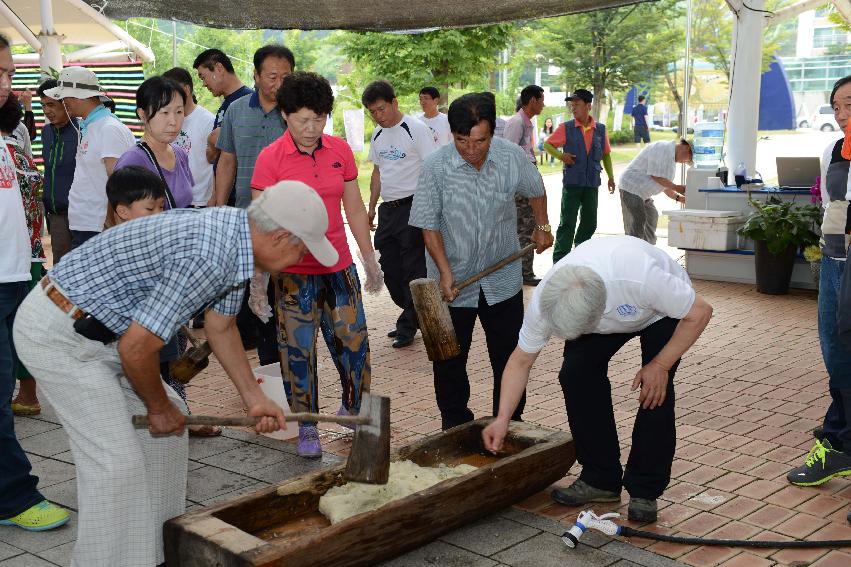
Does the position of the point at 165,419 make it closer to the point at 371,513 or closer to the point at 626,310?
the point at 371,513

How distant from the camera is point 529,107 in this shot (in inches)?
400

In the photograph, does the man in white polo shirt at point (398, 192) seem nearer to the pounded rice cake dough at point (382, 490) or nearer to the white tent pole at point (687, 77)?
the pounded rice cake dough at point (382, 490)

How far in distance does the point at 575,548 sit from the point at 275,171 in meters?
2.30

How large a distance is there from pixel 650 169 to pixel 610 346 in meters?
6.35

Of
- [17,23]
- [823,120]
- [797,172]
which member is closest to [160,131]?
[17,23]

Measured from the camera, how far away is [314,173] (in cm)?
486

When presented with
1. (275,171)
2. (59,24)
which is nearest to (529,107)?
(59,24)

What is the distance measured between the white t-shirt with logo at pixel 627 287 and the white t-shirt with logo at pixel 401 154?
383 cm

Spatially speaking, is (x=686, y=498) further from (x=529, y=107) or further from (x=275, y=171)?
(x=529, y=107)

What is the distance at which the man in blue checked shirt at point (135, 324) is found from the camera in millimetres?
2990

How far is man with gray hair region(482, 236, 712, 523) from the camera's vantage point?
3520 millimetres

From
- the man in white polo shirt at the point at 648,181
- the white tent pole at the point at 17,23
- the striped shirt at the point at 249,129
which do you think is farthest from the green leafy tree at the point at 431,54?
the striped shirt at the point at 249,129

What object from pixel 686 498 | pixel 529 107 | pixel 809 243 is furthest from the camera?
pixel 529 107

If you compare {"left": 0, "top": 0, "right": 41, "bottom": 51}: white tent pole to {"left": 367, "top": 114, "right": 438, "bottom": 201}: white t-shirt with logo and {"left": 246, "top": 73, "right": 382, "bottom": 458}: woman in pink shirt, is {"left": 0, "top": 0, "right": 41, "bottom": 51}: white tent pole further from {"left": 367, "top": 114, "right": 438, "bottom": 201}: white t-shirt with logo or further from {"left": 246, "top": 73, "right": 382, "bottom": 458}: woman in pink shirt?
{"left": 246, "top": 73, "right": 382, "bottom": 458}: woman in pink shirt
